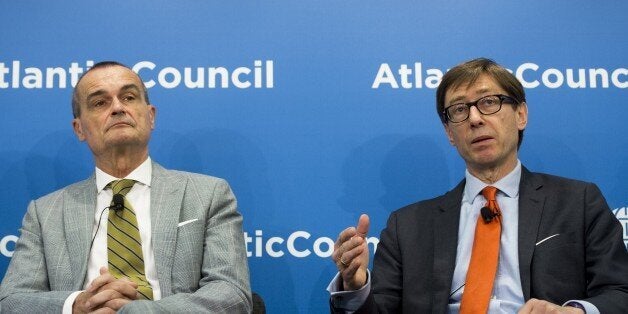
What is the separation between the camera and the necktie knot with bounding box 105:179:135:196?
284 centimetres

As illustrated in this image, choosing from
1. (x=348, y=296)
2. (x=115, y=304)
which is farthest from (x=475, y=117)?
(x=115, y=304)

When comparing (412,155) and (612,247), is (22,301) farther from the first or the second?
(612,247)

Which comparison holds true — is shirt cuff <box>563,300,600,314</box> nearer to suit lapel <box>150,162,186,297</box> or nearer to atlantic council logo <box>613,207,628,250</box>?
atlantic council logo <box>613,207,628,250</box>

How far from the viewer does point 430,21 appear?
345cm

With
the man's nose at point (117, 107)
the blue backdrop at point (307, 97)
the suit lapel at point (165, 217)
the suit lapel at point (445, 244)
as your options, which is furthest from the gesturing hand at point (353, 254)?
the man's nose at point (117, 107)

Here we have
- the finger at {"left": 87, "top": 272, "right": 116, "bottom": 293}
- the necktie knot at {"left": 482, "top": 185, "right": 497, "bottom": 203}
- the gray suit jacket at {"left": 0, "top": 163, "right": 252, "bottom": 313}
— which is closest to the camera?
the finger at {"left": 87, "top": 272, "right": 116, "bottom": 293}

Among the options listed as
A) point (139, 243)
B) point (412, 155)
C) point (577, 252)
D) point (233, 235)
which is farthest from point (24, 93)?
point (577, 252)

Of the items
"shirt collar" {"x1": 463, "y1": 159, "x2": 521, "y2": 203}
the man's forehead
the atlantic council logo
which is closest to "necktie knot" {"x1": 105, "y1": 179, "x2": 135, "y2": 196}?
the man's forehead

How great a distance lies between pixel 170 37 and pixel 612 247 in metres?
2.11

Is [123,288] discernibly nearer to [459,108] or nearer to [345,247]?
[345,247]

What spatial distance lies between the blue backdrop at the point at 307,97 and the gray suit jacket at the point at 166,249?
0.51 metres

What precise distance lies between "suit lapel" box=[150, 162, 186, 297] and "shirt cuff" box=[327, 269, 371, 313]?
598 mm

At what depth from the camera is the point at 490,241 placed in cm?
261

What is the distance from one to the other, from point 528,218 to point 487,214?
14cm
